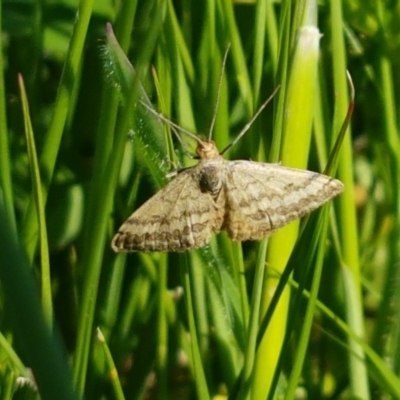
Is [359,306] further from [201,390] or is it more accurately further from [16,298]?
[16,298]

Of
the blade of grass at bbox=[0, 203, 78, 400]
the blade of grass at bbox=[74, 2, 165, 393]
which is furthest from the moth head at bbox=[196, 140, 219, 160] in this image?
the blade of grass at bbox=[0, 203, 78, 400]

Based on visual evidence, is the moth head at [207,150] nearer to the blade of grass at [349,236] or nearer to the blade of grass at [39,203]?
the blade of grass at [349,236]

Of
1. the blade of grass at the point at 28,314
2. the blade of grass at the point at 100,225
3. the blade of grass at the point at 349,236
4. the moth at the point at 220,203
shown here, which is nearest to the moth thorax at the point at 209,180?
the moth at the point at 220,203

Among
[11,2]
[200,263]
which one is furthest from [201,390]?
[11,2]

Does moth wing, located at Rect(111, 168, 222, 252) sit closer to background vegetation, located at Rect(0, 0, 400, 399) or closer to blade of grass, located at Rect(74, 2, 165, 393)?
background vegetation, located at Rect(0, 0, 400, 399)

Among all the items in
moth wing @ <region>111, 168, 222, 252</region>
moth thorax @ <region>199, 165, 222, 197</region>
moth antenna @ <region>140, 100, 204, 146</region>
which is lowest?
moth wing @ <region>111, 168, 222, 252</region>

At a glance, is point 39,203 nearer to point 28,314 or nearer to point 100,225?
point 100,225
